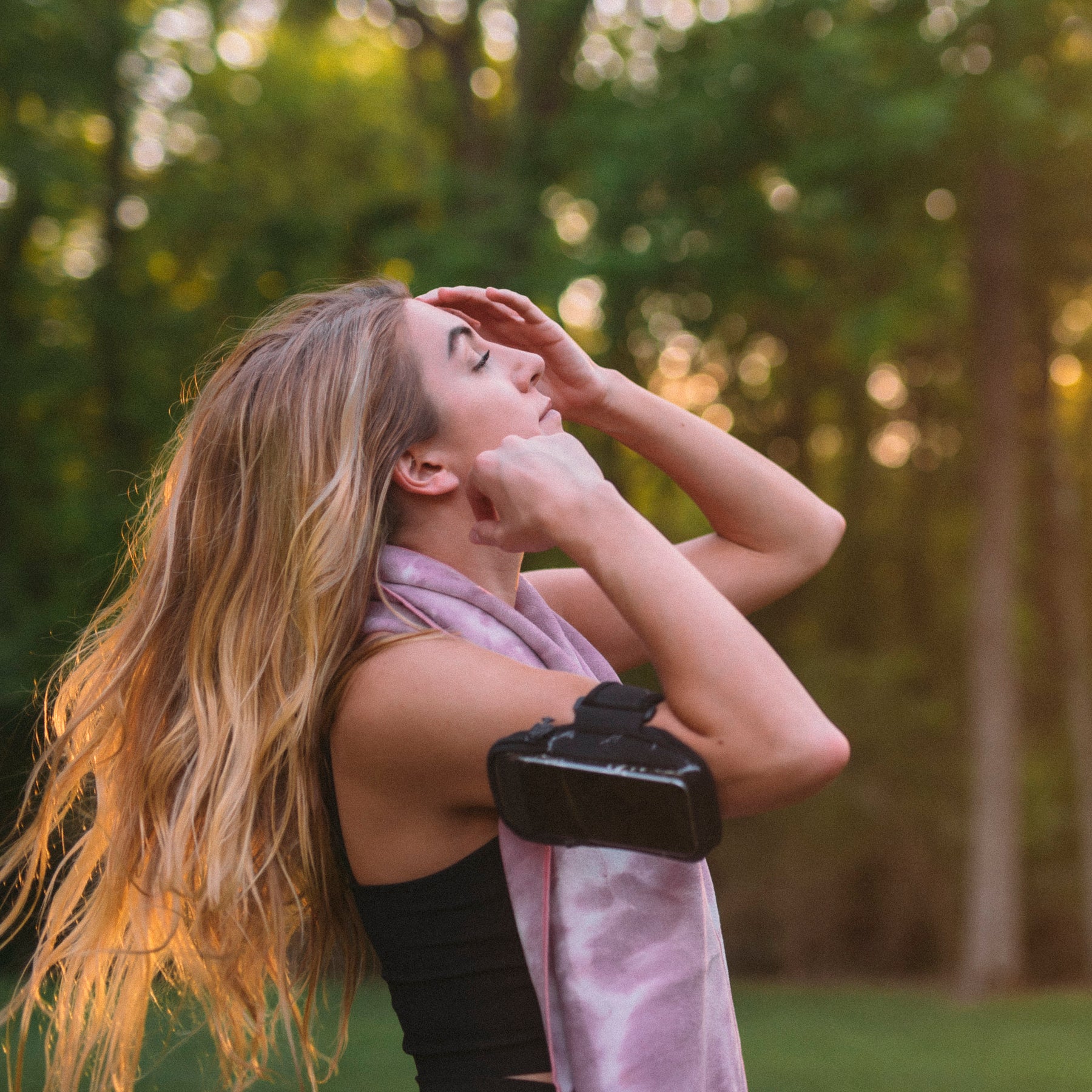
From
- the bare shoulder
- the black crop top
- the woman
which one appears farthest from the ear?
the black crop top

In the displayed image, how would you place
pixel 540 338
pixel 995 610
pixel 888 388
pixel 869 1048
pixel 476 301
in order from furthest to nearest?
pixel 888 388 < pixel 995 610 < pixel 869 1048 < pixel 540 338 < pixel 476 301

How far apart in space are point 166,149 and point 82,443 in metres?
4.19

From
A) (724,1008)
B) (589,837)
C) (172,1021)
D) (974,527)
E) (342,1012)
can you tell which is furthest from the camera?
(974,527)

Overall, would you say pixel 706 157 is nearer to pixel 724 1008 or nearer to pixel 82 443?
pixel 82 443

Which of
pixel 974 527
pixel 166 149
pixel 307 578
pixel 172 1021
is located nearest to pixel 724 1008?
pixel 307 578

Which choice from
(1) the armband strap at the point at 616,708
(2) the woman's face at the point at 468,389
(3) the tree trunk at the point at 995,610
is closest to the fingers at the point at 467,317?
(2) the woman's face at the point at 468,389

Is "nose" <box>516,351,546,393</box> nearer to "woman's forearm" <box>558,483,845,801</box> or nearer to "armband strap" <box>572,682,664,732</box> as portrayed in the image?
"woman's forearm" <box>558,483,845,801</box>

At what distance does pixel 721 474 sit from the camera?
2.37 metres

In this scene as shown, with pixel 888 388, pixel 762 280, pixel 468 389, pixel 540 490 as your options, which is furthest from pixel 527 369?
pixel 888 388

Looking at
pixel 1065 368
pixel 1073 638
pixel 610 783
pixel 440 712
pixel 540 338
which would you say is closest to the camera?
pixel 610 783

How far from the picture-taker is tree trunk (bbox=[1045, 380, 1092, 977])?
16.4 meters

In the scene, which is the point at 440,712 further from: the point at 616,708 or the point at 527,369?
the point at 527,369

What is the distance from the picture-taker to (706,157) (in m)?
12.1

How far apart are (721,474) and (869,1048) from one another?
29.9 ft
